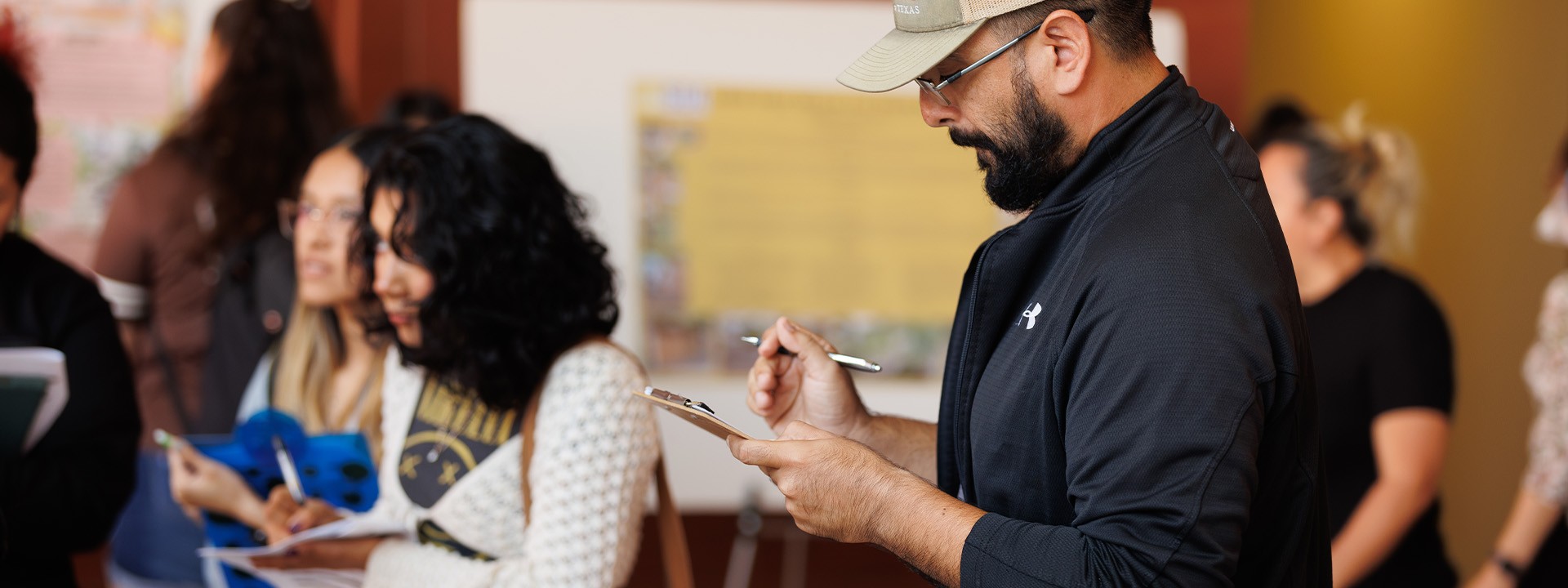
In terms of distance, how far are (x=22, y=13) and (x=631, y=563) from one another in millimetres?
2751

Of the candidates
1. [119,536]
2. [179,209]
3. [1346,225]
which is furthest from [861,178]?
[119,536]

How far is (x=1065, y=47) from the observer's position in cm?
126

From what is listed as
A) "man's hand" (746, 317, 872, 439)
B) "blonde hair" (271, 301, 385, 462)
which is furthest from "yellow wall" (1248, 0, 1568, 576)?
"blonde hair" (271, 301, 385, 462)

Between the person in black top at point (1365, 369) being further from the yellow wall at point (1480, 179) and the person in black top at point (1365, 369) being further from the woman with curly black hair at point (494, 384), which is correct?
the yellow wall at point (1480, 179)

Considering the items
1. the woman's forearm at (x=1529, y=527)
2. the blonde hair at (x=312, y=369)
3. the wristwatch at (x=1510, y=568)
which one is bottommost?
the wristwatch at (x=1510, y=568)

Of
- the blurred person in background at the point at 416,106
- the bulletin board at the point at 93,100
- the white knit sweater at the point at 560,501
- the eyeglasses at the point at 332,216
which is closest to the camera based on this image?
the white knit sweater at the point at 560,501

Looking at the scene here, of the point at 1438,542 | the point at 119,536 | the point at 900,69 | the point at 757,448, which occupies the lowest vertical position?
the point at 119,536

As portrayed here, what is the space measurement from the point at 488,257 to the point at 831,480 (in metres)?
0.84

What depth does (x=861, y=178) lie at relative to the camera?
3.37 metres

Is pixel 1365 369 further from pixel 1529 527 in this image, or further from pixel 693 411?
pixel 693 411

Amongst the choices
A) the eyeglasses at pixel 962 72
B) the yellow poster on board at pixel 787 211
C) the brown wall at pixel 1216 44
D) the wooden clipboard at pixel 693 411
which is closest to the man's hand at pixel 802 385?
the wooden clipboard at pixel 693 411

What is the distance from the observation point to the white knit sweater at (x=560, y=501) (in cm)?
175

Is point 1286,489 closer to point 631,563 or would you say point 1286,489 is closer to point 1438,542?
point 631,563

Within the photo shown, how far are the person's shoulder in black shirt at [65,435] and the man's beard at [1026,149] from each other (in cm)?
135
